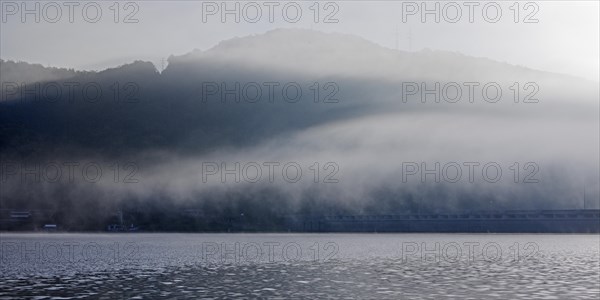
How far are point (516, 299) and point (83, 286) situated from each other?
2950 cm

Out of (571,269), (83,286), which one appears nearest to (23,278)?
(83,286)

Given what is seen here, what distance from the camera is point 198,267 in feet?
266

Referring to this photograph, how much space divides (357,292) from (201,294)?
408 inches

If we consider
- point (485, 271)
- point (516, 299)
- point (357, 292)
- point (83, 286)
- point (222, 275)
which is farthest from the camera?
point (485, 271)

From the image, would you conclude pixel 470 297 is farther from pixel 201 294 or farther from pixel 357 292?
pixel 201 294

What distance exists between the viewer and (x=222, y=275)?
69375mm

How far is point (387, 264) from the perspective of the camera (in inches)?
3465

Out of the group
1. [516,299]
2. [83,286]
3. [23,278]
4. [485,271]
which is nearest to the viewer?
[516,299]

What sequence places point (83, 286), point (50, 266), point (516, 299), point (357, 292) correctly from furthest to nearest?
1. point (50, 266)
2. point (83, 286)
3. point (357, 292)
4. point (516, 299)

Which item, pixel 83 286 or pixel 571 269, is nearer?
pixel 83 286

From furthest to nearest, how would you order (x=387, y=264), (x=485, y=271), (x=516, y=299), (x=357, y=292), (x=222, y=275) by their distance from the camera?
(x=387, y=264) → (x=485, y=271) → (x=222, y=275) → (x=357, y=292) → (x=516, y=299)

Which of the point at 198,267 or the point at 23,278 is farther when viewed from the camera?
the point at 198,267

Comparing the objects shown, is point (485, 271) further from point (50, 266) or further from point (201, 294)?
point (50, 266)

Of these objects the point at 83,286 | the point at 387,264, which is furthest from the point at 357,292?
the point at 387,264
